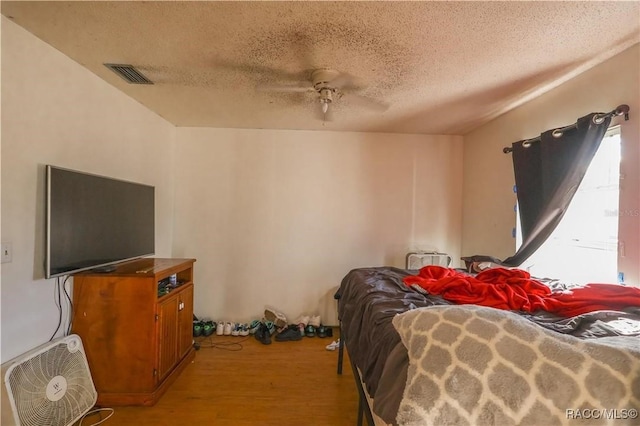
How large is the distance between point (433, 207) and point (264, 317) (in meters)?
2.43

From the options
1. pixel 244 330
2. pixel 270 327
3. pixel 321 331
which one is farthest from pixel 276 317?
pixel 321 331

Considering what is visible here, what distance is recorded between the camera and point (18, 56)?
5.01 ft

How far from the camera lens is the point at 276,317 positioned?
3.10m

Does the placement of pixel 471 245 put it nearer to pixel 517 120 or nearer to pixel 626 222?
pixel 517 120

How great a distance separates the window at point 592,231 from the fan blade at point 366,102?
1.55 metres

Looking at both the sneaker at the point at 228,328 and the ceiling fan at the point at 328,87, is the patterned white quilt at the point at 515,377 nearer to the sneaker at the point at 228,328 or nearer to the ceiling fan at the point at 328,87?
the ceiling fan at the point at 328,87

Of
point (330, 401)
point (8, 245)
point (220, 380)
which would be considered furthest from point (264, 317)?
point (8, 245)

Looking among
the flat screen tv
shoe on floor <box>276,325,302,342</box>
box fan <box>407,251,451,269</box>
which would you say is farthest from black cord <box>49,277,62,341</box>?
box fan <box>407,251,451,269</box>

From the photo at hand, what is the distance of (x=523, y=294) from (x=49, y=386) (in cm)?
270

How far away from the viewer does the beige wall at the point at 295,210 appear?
3.24m

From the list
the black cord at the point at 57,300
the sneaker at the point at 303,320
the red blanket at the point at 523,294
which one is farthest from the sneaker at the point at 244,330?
the red blanket at the point at 523,294

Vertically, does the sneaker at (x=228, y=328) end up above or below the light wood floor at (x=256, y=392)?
above

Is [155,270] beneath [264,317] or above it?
above

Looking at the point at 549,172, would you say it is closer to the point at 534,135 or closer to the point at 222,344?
the point at 534,135
